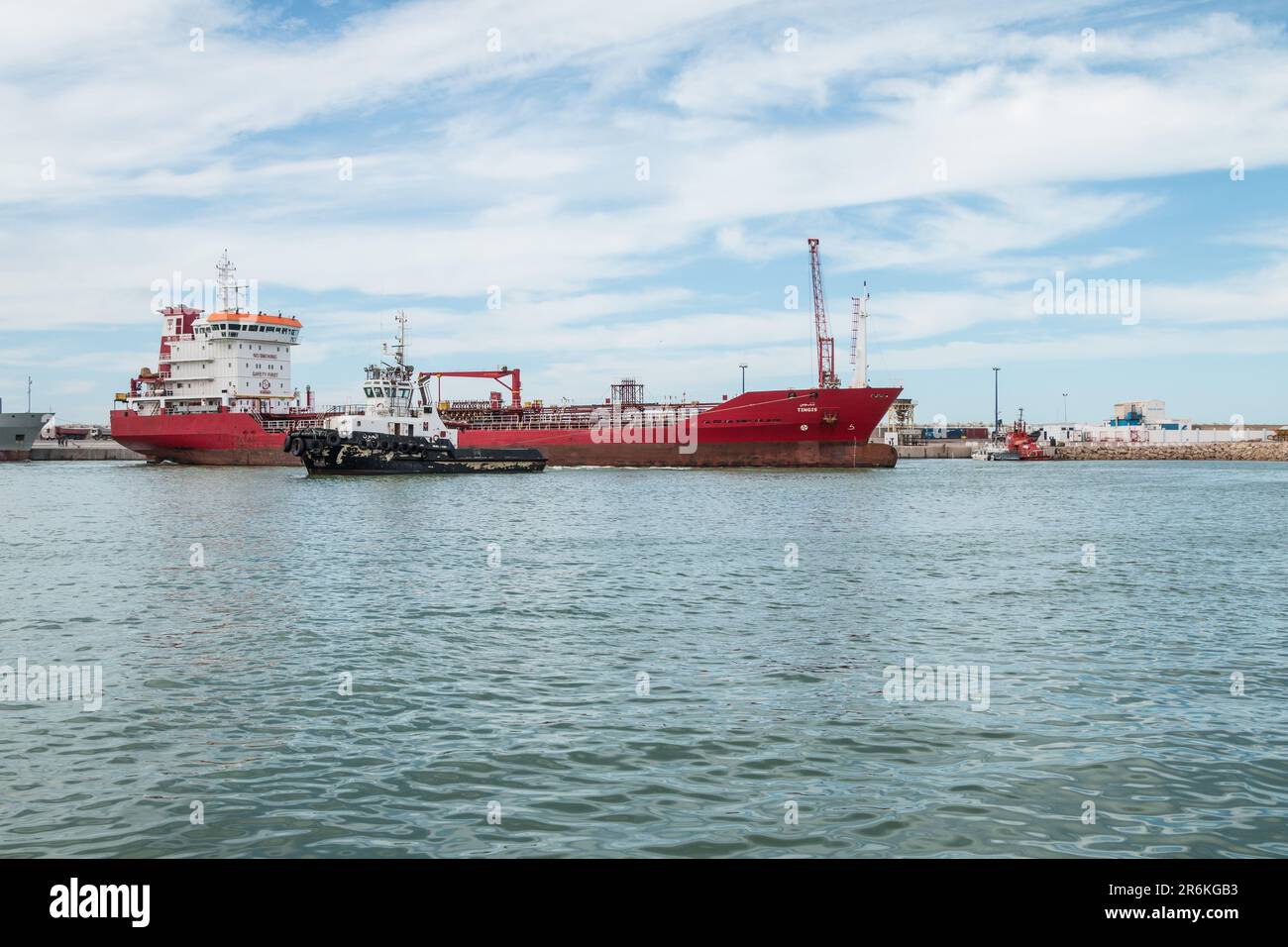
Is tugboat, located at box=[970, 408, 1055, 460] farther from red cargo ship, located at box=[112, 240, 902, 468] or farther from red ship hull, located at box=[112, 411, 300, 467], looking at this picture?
red ship hull, located at box=[112, 411, 300, 467]

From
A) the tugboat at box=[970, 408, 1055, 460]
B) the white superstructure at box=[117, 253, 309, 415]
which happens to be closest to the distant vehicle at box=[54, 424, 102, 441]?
the white superstructure at box=[117, 253, 309, 415]

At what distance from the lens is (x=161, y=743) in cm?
886

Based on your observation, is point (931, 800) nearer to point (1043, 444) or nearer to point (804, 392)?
point (804, 392)

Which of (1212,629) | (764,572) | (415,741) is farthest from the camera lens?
(764,572)

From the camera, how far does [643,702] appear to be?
10.0 meters

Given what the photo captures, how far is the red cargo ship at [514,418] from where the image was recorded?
65.7 metres

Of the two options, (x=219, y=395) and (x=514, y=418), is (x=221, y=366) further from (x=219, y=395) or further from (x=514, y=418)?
(x=514, y=418)

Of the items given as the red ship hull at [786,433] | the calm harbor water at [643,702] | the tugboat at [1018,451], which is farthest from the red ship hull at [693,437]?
the tugboat at [1018,451]

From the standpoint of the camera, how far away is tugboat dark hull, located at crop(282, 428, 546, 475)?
57156 mm

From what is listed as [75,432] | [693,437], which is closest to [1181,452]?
[693,437]

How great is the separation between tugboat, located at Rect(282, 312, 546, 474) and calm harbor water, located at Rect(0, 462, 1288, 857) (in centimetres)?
3270

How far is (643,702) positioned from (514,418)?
6988 centimetres
